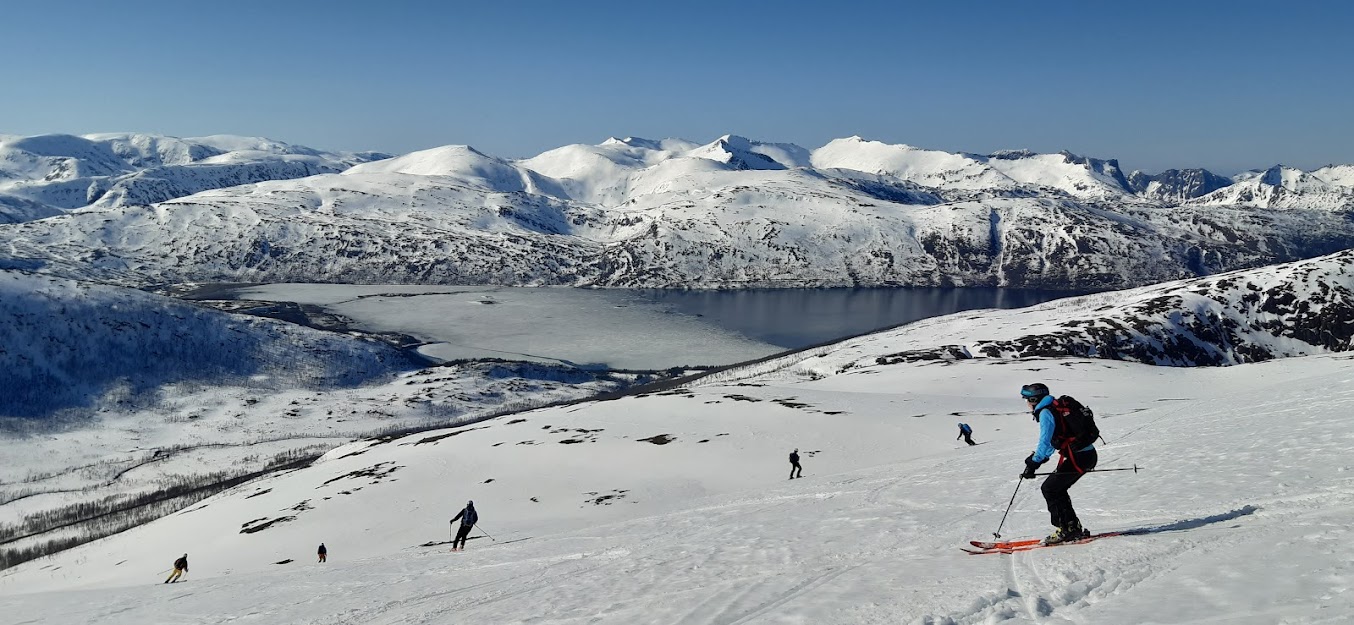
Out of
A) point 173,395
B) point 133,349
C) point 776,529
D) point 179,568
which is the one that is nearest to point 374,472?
point 179,568

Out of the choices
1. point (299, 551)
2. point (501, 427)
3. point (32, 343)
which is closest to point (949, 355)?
point (501, 427)

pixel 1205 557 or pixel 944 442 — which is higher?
pixel 1205 557

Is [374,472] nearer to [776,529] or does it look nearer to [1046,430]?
[776,529]

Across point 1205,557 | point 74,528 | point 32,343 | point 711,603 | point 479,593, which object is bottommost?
point 74,528

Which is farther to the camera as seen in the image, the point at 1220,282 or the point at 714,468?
the point at 1220,282

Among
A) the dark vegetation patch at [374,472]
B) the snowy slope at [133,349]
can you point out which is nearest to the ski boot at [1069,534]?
the dark vegetation patch at [374,472]

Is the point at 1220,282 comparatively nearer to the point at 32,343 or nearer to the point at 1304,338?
the point at 1304,338

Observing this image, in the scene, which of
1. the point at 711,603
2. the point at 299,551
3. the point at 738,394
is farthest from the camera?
the point at 738,394

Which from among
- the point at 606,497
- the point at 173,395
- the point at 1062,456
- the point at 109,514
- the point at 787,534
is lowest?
the point at 109,514
